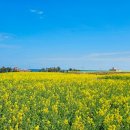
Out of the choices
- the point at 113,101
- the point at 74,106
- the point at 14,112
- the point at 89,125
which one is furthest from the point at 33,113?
the point at 113,101

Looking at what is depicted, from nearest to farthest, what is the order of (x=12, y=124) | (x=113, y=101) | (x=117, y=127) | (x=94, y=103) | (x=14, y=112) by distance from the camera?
(x=117, y=127)
(x=12, y=124)
(x=14, y=112)
(x=94, y=103)
(x=113, y=101)

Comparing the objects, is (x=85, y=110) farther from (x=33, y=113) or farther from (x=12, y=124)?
(x=12, y=124)

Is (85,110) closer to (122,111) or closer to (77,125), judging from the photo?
(122,111)

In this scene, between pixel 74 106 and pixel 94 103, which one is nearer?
pixel 74 106

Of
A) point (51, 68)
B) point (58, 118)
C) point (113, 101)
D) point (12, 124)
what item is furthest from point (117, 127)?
point (51, 68)

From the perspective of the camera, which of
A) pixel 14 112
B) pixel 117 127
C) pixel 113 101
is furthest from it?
pixel 113 101

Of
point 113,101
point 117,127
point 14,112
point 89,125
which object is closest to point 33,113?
point 14,112

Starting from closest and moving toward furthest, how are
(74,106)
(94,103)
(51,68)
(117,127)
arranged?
1. (117,127)
2. (74,106)
3. (94,103)
4. (51,68)

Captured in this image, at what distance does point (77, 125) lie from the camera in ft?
27.4

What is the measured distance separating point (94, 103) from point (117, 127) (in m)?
3.67

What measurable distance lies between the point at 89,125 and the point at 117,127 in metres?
0.69

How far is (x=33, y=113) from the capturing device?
10.2m

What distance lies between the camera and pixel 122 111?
10195 millimetres

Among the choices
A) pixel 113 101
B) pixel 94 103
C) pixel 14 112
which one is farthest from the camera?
pixel 113 101
